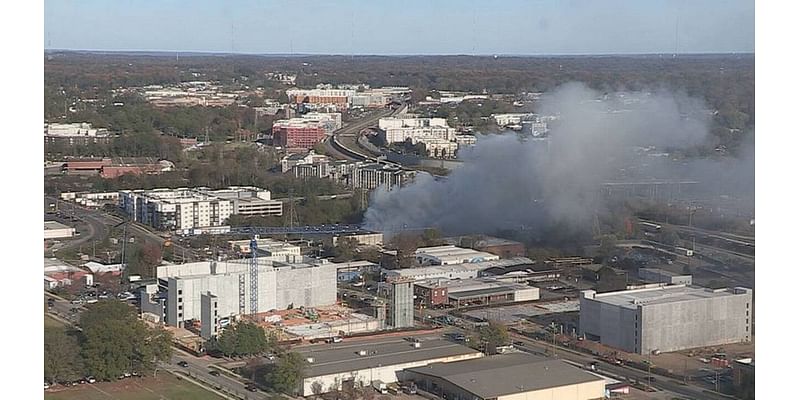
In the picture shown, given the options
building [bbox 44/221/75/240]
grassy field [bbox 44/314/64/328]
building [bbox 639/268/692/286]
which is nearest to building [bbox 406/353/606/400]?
building [bbox 639/268/692/286]

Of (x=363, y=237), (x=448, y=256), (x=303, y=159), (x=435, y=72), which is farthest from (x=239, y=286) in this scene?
(x=435, y=72)

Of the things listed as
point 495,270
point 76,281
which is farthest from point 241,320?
point 495,270

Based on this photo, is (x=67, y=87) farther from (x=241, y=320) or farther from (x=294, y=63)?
(x=241, y=320)

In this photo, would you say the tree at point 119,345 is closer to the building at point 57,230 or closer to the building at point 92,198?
the building at point 57,230

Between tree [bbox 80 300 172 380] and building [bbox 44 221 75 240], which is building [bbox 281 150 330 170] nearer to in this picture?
building [bbox 44 221 75 240]

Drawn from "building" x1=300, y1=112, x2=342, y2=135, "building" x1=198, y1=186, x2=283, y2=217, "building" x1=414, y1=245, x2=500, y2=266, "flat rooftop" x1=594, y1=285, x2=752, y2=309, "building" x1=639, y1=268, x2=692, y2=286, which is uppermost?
"building" x1=300, y1=112, x2=342, y2=135

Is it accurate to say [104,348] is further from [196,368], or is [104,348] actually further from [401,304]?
[401,304]

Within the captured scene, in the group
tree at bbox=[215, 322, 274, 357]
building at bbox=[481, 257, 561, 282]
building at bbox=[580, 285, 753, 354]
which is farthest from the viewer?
building at bbox=[481, 257, 561, 282]
